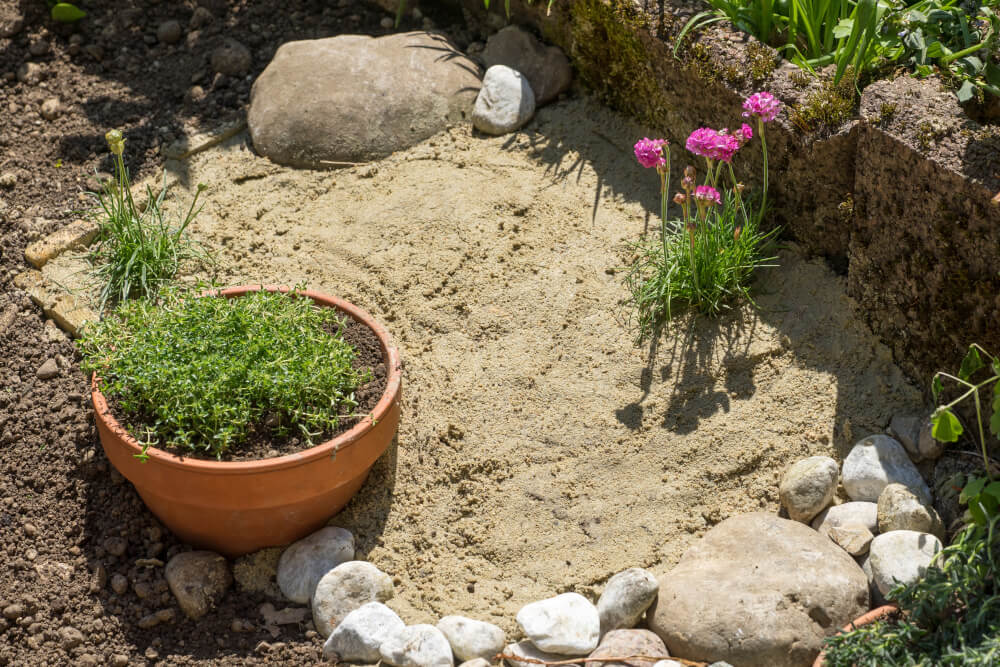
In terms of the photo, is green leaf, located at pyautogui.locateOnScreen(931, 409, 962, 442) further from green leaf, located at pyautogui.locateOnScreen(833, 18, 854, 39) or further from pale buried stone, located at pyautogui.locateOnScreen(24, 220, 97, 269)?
pale buried stone, located at pyautogui.locateOnScreen(24, 220, 97, 269)

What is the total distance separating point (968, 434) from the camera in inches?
141

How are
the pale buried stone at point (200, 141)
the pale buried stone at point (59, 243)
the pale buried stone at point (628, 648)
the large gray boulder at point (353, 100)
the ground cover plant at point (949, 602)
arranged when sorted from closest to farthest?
the ground cover plant at point (949, 602) → the pale buried stone at point (628, 648) → the pale buried stone at point (59, 243) → the large gray boulder at point (353, 100) → the pale buried stone at point (200, 141)

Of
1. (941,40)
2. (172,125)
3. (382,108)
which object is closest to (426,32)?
(382,108)

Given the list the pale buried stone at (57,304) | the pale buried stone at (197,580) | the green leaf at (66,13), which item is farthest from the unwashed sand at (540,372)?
the green leaf at (66,13)

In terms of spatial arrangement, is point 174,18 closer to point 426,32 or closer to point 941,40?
point 426,32

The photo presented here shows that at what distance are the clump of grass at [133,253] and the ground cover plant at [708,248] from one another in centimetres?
191

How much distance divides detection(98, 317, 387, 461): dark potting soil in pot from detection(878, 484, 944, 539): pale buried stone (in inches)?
68.5

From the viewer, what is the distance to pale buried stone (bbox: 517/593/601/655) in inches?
128

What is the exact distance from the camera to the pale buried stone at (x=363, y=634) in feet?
11.0

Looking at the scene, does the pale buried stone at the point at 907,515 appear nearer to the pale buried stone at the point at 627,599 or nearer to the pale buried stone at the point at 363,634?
the pale buried stone at the point at 627,599

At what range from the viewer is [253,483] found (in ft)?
11.1

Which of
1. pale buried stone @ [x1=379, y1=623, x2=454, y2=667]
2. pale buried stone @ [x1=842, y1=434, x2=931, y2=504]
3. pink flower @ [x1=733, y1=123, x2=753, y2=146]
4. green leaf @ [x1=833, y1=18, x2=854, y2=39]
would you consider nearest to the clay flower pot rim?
pale buried stone @ [x1=379, y1=623, x2=454, y2=667]

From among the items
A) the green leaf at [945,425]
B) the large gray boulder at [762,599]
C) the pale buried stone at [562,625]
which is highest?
the green leaf at [945,425]

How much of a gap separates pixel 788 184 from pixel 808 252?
0.28m
